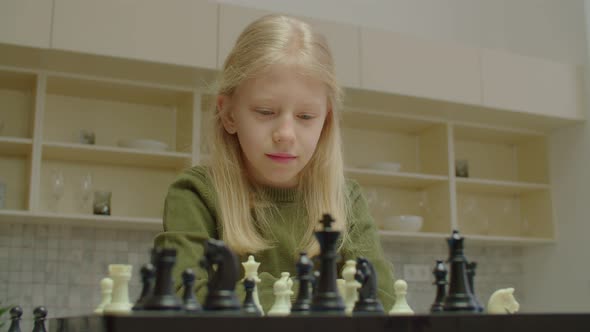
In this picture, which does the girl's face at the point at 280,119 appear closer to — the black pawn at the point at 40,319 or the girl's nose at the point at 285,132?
the girl's nose at the point at 285,132

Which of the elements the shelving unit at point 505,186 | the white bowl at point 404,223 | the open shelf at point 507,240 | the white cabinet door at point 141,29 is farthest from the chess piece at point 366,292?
the shelving unit at point 505,186

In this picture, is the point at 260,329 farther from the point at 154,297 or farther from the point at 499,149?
the point at 499,149

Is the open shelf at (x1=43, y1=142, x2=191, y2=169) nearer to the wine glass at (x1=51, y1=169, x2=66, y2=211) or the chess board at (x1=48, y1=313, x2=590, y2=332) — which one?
the wine glass at (x1=51, y1=169, x2=66, y2=211)

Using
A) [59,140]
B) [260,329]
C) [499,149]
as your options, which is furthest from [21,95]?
[260,329]

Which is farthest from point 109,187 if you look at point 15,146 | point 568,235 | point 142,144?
point 568,235

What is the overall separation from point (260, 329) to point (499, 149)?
501 cm

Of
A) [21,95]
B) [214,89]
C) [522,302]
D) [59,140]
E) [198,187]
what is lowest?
[522,302]

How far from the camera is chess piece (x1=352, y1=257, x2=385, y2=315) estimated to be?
759 millimetres

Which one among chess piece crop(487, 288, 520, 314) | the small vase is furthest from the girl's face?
the small vase

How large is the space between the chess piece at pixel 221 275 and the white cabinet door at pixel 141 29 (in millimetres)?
3019

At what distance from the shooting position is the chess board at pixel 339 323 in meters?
0.57

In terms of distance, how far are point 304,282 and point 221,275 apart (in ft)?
0.48

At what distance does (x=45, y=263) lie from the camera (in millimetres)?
3924

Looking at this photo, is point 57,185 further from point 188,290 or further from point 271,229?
point 188,290
